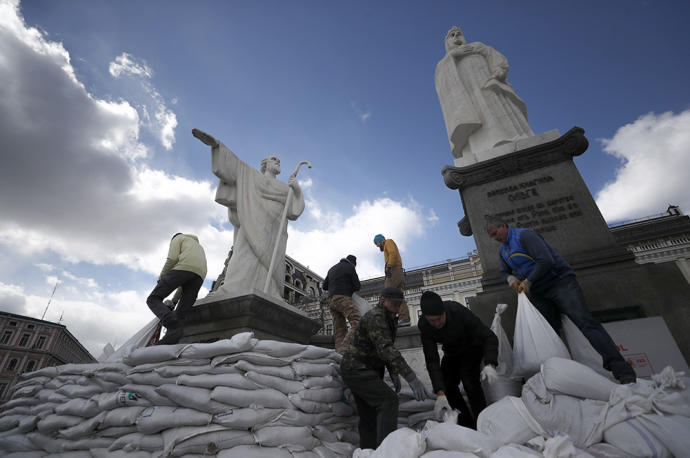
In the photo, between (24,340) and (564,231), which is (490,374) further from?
(24,340)

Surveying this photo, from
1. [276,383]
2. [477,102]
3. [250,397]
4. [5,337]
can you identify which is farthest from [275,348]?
[5,337]

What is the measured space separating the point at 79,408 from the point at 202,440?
138 centimetres

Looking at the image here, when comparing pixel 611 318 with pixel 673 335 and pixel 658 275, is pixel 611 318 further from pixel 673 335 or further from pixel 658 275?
pixel 658 275

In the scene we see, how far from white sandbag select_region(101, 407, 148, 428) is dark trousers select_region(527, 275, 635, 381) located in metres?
3.61

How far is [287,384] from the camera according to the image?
2.54 m

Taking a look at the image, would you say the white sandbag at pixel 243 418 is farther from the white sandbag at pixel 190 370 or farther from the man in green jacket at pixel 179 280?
the man in green jacket at pixel 179 280

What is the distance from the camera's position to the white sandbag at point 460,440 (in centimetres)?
163

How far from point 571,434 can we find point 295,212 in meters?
4.68


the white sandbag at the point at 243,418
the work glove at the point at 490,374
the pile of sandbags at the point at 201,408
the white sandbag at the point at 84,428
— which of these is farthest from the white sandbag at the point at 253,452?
the work glove at the point at 490,374

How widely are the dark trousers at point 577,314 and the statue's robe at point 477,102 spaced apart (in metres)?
2.73

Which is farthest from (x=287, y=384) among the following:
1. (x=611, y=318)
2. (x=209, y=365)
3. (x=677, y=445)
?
(x=611, y=318)

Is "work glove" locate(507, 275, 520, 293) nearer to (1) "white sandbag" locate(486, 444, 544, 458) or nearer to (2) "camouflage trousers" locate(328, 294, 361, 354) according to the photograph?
(1) "white sandbag" locate(486, 444, 544, 458)

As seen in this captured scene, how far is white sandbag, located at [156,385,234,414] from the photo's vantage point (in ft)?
7.41

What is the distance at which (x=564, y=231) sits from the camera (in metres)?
3.78
